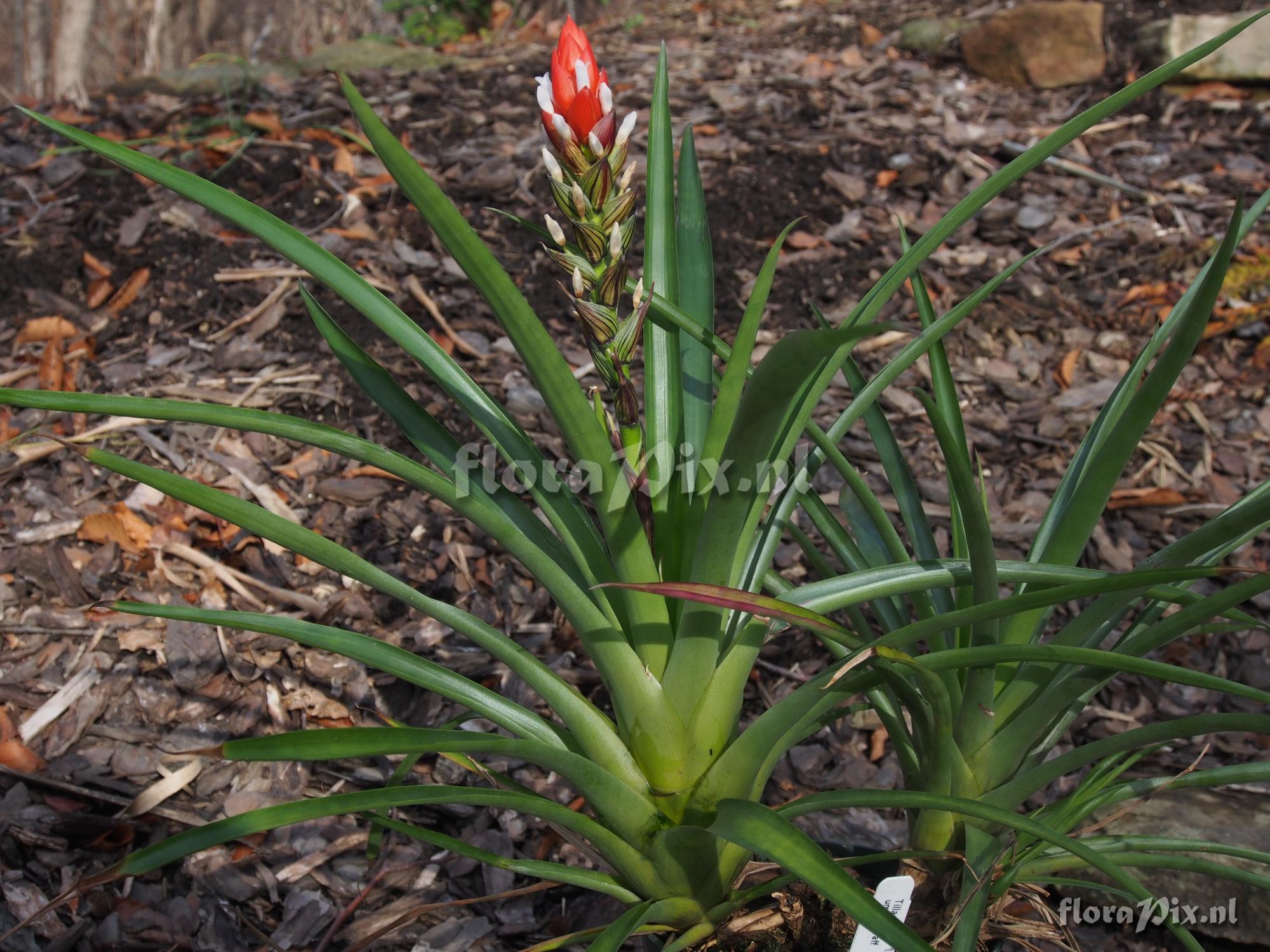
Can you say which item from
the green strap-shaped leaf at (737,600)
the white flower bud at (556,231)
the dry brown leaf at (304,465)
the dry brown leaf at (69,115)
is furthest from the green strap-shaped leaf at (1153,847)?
the dry brown leaf at (69,115)

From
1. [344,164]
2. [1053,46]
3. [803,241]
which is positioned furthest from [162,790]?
[1053,46]

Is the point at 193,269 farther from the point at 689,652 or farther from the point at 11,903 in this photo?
the point at 689,652

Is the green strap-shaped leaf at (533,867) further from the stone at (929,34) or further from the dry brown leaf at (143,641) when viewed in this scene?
the stone at (929,34)

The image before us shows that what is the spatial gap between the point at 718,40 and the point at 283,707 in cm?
376

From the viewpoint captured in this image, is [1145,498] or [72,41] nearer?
[1145,498]

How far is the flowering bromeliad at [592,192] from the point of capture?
3.12 feet

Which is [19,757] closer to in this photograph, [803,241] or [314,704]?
[314,704]

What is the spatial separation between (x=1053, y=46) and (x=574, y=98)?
3699 mm

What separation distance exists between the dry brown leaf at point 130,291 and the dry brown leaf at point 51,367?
0.20 m

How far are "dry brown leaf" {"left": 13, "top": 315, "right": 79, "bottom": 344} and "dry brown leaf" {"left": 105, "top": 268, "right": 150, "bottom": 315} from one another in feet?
0.41

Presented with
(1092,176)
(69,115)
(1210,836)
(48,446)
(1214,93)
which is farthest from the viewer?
(1214,93)

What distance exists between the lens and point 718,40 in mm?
4512

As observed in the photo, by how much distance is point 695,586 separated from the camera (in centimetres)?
95

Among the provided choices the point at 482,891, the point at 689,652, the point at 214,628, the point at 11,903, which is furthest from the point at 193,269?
the point at 689,652
